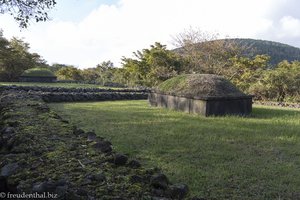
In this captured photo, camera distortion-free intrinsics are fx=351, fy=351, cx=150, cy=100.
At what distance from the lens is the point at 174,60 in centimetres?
2709

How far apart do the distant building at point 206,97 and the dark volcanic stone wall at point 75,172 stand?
6.52m

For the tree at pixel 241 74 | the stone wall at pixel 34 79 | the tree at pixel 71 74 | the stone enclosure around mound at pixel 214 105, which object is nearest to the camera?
the stone enclosure around mound at pixel 214 105

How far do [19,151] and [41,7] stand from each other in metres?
5.69

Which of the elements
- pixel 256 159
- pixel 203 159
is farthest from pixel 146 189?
pixel 256 159

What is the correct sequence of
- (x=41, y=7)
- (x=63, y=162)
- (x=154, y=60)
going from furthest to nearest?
(x=154, y=60)
(x=41, y=7)
(x=63, y=162)

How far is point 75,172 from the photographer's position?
3398 millimetres

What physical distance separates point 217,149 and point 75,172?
3262 mm

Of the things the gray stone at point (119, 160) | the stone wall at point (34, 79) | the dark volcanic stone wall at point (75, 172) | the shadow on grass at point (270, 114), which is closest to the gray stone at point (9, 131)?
the dark volcanic stone wall at point (75, 172)

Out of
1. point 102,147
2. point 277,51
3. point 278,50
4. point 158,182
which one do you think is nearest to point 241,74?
point 102,147

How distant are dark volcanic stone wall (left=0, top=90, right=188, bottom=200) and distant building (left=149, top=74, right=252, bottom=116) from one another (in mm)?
6520

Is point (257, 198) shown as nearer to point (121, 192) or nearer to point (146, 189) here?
point (146, 189)

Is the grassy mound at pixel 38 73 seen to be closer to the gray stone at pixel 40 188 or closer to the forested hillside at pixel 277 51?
the gray stone at pixel 40 188

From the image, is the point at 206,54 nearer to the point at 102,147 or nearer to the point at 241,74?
the point at 241,74

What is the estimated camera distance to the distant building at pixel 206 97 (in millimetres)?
10852
